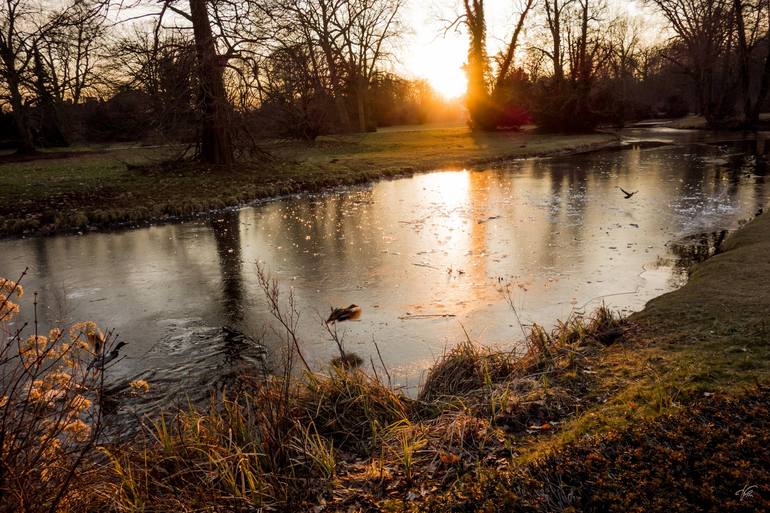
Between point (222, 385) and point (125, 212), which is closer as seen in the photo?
point (222, 385)

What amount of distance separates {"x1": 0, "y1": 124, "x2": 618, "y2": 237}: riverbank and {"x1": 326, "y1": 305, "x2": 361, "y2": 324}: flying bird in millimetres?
8758

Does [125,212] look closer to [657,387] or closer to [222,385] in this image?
[222,385]

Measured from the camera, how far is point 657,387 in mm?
3453

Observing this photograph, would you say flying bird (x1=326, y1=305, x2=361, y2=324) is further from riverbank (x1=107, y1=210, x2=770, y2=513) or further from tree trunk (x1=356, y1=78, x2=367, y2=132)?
tree trunk (x1=356, y1=78, x2=367, y2=132)

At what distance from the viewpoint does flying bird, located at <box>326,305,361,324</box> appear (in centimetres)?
646

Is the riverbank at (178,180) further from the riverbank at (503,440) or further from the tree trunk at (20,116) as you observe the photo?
the riverbank at (503,440)

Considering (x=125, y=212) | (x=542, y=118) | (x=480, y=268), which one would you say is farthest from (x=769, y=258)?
(x=542, y=118)

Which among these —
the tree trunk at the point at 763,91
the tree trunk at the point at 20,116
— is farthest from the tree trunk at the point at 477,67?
the tree trunk at the point at 20,116

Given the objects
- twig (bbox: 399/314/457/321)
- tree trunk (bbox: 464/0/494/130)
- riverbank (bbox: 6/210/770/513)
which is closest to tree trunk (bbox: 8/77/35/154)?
tree trunk (bbox: 464/0/494/130)

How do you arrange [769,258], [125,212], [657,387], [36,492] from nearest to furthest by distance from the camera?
[36,492]
[657,387]
[769,258]
[125,212]

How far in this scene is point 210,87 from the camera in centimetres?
1688

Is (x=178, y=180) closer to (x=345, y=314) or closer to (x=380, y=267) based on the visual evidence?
(x=380, y=267)

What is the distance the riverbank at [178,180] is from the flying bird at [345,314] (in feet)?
28.7

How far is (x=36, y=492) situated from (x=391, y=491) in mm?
1796
